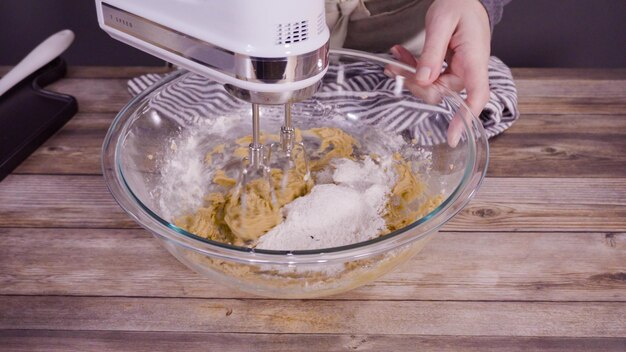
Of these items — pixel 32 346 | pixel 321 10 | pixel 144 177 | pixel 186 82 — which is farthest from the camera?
pixel 186 82

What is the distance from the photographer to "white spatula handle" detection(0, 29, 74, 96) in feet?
3.96

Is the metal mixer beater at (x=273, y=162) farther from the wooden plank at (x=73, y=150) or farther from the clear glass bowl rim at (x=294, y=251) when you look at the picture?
the wooden plank at (x=73, y=150)

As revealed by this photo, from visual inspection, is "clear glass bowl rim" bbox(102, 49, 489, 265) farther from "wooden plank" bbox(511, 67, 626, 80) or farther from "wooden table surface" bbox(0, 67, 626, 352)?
"wooden plank" bbox(511, 67, 626, 80)

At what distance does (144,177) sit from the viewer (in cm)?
87

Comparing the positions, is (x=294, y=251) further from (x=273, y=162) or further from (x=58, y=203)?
(x=58, y=203)

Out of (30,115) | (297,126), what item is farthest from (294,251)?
(30,115)

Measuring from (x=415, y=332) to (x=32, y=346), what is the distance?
49 centimetres

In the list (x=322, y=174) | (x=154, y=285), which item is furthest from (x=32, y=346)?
(x=322, y=174)

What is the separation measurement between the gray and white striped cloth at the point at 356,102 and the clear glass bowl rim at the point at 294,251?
11 cm

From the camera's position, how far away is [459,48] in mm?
1009

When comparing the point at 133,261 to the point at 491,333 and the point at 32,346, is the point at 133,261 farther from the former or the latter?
the point at 491,333

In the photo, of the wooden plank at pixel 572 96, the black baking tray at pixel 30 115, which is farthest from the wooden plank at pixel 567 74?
the black baking tray at pixel 30 115

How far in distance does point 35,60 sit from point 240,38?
85 centimetres

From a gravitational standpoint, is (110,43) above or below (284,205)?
below
